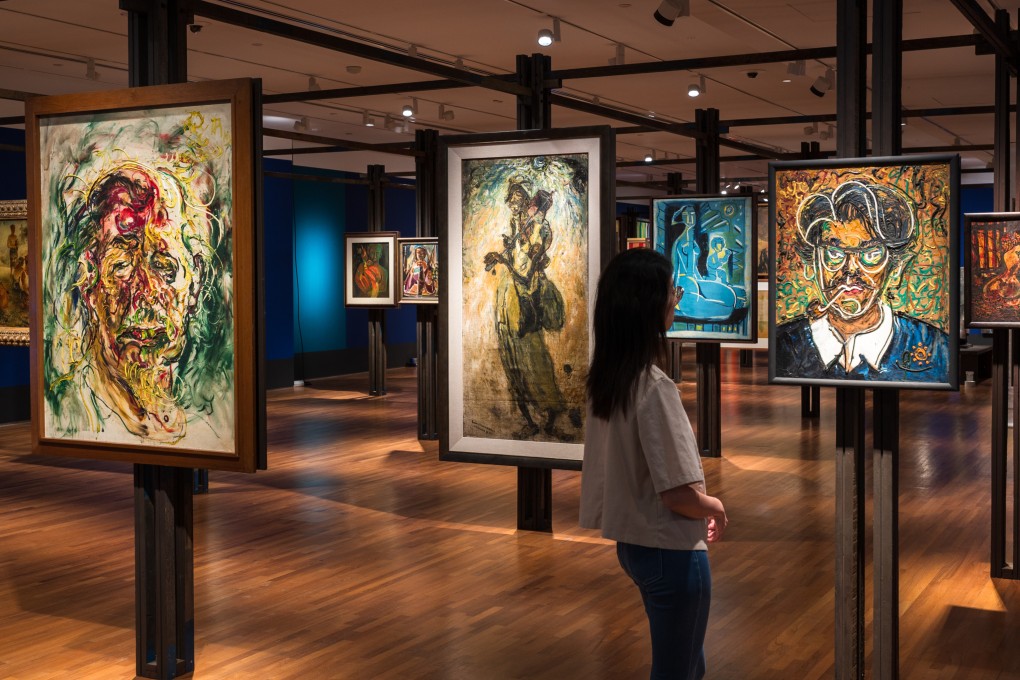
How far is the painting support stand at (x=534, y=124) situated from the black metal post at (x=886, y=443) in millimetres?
3800

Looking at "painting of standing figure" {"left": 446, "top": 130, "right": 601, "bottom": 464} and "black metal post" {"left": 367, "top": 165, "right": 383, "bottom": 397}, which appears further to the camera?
"black metal post" {"left": 367, "top": 165, "right": 383, "bottom": 397}

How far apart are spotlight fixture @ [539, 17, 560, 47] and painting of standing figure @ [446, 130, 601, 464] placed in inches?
128

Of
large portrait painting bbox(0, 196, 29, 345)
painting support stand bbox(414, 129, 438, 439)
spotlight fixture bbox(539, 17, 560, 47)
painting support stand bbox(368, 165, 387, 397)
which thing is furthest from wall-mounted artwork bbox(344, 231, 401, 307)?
spotlight fixture bbox(539, 17, 560, 47)

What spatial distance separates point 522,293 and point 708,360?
5.59 metres

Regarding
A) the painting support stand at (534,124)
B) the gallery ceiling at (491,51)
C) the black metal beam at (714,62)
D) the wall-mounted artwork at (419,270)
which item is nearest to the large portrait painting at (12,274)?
the gallery ceiling at (491,51)

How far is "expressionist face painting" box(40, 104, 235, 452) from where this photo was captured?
15.6 ft

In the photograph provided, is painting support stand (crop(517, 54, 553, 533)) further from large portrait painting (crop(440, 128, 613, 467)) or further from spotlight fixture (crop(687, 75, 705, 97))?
spotlight fixture (crop(687, 75, 705, 97))

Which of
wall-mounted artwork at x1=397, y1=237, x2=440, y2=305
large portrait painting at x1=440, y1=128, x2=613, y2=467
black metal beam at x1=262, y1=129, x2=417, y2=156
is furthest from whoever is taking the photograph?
wall-mounted artwork at x1=397, y1=237, x2=440, y2=305

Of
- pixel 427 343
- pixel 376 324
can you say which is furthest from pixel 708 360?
pixel 376 324

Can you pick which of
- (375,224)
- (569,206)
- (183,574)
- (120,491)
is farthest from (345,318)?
(183,574)

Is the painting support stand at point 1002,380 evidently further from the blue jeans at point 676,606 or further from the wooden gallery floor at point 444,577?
the blue jeans at point 676,606

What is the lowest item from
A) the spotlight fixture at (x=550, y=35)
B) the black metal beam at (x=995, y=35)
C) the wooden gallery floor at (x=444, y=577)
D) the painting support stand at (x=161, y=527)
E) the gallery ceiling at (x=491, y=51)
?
the wooden gallery floor at (x=444, y=577)

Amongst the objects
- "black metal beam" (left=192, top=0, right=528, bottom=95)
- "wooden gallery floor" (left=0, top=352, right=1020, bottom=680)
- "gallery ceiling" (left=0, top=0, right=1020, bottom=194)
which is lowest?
"wooden gallery floor" (left=0, top=352, right=1020, bottom=680)

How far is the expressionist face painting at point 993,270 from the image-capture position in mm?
6379
